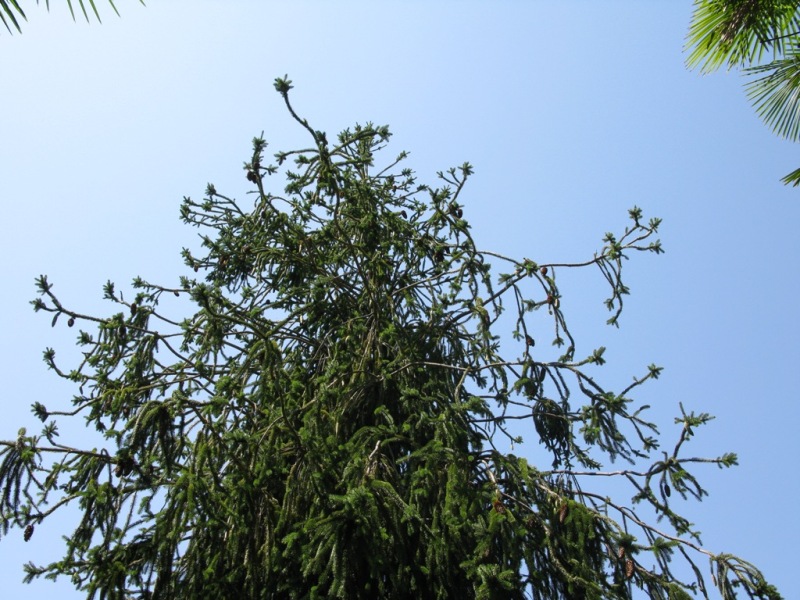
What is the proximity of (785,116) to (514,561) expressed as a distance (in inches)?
153

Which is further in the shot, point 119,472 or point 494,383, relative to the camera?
point 494,383

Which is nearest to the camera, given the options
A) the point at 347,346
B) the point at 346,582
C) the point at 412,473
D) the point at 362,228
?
the point at 346,582

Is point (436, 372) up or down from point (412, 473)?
up

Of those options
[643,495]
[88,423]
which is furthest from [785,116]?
[88,423]

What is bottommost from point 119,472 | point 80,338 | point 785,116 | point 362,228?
point 119,472

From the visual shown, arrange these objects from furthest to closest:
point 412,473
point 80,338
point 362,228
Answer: point 362,228 → point 80,338 → point 412,473

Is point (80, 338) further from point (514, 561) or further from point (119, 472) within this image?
point (514, 561)

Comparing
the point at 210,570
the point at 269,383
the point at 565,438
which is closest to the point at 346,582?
the point at 210,570

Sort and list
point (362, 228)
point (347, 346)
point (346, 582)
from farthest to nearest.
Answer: point (362, 228)
point (347, 346)
point (346, 582)

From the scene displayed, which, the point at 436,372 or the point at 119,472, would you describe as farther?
the point at 436,372

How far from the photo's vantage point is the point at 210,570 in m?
4.85

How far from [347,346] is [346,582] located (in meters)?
2.49

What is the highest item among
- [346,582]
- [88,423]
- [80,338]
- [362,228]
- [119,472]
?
[362,228]

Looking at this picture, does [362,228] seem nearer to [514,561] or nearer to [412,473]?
[412,473]
